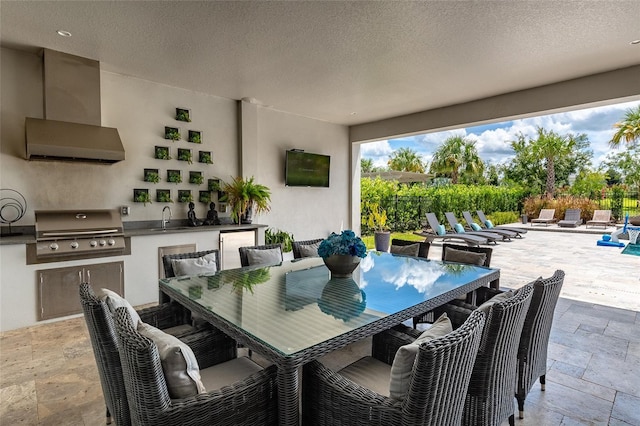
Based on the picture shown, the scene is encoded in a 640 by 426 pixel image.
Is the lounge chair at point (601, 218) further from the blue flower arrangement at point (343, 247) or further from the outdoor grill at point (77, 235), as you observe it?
the outdoor grill at point (77, 235)

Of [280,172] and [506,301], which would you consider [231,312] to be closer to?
[506,301]

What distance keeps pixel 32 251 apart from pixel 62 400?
2009mm

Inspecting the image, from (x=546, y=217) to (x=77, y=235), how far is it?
49.3 ft

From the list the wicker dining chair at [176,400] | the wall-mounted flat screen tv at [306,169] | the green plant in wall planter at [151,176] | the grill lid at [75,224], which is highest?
the wall-mounted flat screen tv at [306,169]

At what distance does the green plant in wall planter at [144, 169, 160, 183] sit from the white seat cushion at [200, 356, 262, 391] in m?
3.79

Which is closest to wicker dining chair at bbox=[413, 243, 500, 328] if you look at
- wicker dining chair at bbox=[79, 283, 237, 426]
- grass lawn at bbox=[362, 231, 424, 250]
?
wicker dining chair at bbox=[79, 283, 237, 426]

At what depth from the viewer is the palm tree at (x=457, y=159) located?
16562 mm

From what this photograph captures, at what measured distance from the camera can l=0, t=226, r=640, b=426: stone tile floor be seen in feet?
7.09

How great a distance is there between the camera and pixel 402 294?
2193mm

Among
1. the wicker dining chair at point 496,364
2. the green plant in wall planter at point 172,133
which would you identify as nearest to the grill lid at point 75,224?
the green plant in wall planter at point 172,133

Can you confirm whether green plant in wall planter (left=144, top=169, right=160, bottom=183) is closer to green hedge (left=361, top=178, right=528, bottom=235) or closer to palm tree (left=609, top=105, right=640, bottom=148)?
green hedge (left=361, top=178, right=528, bottom=235)

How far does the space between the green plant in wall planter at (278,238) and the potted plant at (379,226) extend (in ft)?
8.13

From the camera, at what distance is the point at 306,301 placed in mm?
A: 2057

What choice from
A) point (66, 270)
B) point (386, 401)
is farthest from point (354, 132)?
point (386, 401)
